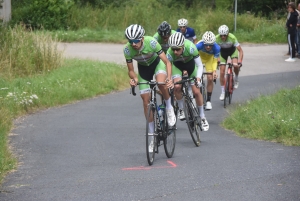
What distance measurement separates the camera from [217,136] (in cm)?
1334

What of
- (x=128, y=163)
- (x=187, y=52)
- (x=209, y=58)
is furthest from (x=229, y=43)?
(x=128, y=163)

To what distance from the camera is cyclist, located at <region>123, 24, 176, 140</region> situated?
10.4 metres

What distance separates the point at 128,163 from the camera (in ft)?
34.5

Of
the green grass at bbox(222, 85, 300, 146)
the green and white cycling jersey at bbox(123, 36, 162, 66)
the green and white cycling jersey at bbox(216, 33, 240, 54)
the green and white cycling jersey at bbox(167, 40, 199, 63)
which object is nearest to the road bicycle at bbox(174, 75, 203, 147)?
the green and white cycling jersey at bbox(167, 40, 199, 63)

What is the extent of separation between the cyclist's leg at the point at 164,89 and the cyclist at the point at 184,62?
1.30ft

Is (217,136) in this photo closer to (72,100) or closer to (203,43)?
(203,43)

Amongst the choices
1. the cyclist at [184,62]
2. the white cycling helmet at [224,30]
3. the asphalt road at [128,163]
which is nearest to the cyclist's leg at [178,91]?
the cyclist at [184,62]

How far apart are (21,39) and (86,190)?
40.6 ft

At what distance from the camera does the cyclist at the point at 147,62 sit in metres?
10.4

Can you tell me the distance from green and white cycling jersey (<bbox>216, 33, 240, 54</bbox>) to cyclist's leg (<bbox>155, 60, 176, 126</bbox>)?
5.88 metres

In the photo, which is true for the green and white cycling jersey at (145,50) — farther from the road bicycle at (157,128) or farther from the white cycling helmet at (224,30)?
the white cycling helmet at (224,30)

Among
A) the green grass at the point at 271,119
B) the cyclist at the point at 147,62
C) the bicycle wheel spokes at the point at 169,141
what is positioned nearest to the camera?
the cyclist at the point at 147,62

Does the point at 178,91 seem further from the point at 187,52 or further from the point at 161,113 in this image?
the point at 161,113

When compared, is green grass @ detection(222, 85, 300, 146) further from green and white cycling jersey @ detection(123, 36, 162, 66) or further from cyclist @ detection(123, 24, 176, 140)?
green and white cycling jersey @ detection(123, 36, 162, 66)
